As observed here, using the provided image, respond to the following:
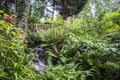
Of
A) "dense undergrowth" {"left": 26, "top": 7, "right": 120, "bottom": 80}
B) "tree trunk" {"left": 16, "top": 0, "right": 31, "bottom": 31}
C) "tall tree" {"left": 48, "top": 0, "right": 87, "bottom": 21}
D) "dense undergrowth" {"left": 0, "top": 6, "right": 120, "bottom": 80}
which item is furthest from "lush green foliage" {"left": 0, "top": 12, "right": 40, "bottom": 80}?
"tall tree" {"left": 48, "top": 0, "right": 87, "bottom": 21}

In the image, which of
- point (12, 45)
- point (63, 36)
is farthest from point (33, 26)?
point (12, 45)

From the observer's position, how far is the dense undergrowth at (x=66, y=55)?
16.0 ft

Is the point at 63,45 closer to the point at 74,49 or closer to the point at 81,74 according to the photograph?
the point at 74,49

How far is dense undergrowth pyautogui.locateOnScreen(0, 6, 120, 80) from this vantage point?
192 inches

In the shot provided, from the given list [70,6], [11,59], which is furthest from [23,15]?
[70,6]

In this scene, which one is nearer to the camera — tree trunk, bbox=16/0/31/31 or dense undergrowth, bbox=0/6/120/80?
dense undergrowth, bbox=0/6/120/80

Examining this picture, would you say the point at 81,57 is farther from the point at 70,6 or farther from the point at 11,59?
the point at 70,6

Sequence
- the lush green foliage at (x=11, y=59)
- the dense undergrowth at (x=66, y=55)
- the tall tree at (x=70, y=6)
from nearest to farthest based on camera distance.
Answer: the lush green foliage at (x=11, y=59)
the dense undergrowth at (x=66, y=55)
the tall tree at (x=70, y=6)

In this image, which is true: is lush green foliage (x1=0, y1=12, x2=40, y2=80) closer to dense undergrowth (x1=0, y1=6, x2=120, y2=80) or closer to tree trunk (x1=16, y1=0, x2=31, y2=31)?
dense undergrowth (x1=0, y1=6, x2=120, y2=80)

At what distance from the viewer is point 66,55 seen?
709cm

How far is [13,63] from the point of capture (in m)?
4.75

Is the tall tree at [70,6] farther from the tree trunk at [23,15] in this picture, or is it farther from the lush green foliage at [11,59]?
the lush green foliage at [11,59]

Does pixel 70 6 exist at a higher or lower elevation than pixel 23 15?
lower

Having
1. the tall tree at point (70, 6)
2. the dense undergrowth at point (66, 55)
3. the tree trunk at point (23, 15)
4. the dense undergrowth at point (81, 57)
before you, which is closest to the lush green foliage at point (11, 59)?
the dense undergrowth at point (66, 55)
